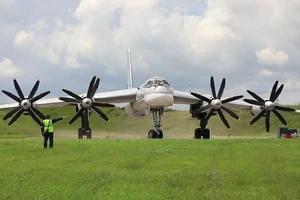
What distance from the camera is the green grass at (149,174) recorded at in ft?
33.9

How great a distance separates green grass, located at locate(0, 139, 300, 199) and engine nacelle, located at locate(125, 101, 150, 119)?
58.4 feet

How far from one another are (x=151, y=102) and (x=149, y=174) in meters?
22.2

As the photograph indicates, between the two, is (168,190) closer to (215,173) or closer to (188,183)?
(188,183)

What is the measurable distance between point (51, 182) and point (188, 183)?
11.4 ft

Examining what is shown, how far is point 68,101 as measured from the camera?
34.7 metres

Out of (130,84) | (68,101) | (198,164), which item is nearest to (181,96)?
(68,101)

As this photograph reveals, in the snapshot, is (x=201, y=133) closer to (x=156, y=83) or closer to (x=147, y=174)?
(x=156, y=83)

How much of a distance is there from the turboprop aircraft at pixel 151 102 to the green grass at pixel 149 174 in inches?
594

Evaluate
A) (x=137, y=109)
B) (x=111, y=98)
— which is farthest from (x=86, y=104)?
(x=137, y=109)

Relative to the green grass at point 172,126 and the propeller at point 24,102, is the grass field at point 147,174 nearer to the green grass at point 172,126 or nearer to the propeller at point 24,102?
the propeller at point 24,102

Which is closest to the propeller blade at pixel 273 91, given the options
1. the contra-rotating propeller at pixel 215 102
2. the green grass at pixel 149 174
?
the contra-rotating propeller at pixel 215 102

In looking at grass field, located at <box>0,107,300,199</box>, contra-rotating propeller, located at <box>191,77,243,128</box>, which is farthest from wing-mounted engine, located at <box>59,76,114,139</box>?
grass field, located at <box>0,107,300,199</box>

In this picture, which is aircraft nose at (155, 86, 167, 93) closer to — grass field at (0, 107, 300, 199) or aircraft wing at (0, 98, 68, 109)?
aircraft wing at (0, 98, 68, 109)

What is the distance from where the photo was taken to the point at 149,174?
43.0ft
